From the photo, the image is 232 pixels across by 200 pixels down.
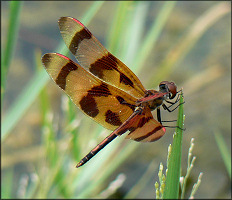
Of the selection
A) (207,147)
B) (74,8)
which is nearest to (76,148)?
A: (207,147)

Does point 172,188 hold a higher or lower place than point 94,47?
lower

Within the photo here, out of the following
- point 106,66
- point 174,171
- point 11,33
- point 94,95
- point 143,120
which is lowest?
point 174,171

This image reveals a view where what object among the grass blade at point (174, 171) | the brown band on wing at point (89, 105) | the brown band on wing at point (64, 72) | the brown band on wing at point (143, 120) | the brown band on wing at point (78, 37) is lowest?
the grass blade at point (174, 171)

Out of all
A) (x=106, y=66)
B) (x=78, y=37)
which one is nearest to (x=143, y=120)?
A: (x=106, y=66)

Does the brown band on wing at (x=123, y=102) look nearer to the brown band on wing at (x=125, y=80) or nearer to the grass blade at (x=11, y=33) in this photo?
the brown band on wing at (x=125, y=80)

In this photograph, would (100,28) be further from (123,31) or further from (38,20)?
(123,31)

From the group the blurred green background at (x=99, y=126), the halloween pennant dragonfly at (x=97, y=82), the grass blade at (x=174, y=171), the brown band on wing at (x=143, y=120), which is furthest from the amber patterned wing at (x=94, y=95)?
the grass blade at (x=174, y=171)

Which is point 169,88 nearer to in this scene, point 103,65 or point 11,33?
point 103,65

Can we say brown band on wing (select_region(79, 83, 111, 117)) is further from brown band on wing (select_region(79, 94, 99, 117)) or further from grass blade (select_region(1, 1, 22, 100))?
grass blade (select_region(1, 1, 22, 100))
